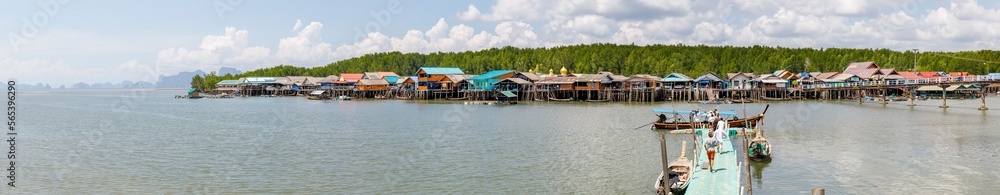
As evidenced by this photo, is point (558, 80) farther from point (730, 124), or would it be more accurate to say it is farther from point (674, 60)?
point (730, 124)

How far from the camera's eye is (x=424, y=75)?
11325 centimetres

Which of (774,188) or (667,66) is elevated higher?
(667,66)

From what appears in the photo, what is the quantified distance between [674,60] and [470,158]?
118m

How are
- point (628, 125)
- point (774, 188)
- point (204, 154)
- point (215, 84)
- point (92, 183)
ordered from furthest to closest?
1. point (215, 84)
2. point (628, 125)
3. point (204, 154)
4. point (92, 183)
5. point (774, 188)

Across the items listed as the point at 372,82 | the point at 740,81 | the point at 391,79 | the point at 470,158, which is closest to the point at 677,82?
the point at 740,81

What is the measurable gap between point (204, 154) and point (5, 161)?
7.61 metres

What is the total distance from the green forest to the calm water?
88116mm

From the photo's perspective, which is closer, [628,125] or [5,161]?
[5,161]

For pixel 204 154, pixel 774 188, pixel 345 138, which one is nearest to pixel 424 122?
pixel 345 138

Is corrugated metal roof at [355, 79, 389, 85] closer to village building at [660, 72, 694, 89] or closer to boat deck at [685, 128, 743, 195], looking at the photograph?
village building at [660, 72, 694, 89]

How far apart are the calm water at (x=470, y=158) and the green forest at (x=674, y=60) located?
88116 millimetres

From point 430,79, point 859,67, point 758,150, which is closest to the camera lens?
point 758,150

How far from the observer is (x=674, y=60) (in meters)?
144

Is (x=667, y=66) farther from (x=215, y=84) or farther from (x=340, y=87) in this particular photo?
(x=215, y=84)
